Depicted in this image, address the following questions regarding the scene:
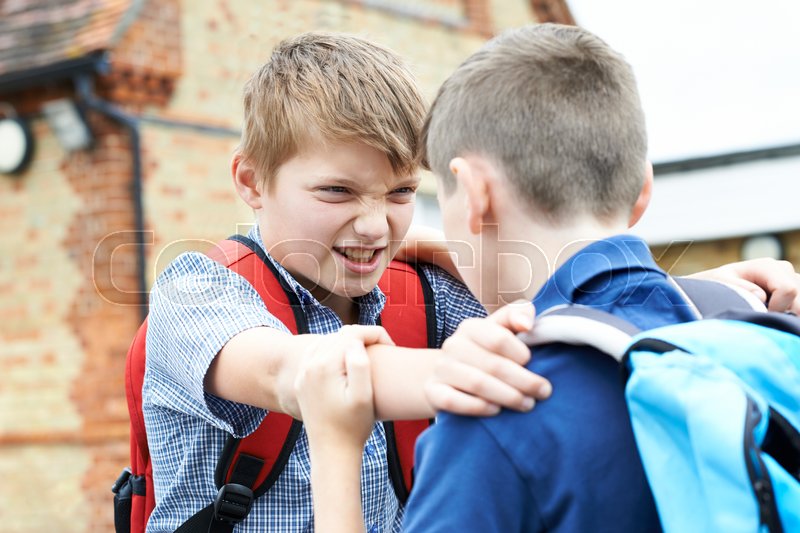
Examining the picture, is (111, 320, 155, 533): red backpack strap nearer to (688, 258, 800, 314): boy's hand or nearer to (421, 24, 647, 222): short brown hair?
Answer: (421, 24, 647, 222): short brown hair

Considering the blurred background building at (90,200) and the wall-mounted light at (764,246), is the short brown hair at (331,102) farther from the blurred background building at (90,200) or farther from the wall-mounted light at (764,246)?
the wall-mounted light at (764,246)

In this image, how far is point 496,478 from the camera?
1139 mm

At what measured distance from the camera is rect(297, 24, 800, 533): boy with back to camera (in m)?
1.14

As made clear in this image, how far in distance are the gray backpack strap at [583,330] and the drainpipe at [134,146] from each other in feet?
16.3

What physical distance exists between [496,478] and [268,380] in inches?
22.2

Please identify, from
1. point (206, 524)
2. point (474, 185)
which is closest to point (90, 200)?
point (206, 524)

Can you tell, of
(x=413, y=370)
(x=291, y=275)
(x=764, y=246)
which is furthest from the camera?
(x=764, y=246)

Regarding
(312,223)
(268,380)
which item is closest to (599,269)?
(268,380)

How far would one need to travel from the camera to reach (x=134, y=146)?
5883 mm

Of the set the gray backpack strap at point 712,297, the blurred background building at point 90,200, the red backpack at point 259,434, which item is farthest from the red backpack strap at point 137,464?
the blurred background building at point 90,200

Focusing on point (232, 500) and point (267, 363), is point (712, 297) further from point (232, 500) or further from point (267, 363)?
point (232, 500)

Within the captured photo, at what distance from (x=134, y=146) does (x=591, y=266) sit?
16.6 ft

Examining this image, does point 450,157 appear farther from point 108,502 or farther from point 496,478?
point 108,502

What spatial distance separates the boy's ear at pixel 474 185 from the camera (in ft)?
4.50
